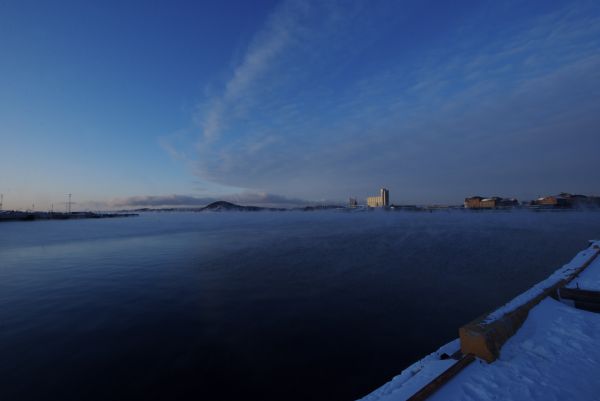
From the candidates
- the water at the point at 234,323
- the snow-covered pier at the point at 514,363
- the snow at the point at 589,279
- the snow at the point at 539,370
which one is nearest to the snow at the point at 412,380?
the snow-covered pier at the point at 514,363

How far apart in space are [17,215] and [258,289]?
569 ft

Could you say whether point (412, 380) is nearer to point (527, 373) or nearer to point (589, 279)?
point (527, 373)

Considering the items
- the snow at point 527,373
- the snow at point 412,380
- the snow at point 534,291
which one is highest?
the snow at point 534,291

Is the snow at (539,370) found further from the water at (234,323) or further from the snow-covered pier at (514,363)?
the water at (234,323)

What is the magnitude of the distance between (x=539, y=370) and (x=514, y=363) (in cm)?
35

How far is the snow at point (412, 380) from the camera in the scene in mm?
4512

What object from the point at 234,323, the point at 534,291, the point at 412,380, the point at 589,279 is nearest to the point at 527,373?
the point at 412,380

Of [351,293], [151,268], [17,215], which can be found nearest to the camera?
[351,293]

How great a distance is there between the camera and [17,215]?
124375 millimetres

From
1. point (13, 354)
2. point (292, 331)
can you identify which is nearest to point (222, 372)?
point (292, 331)

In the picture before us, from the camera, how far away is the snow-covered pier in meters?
4.30

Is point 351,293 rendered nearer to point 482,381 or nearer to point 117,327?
point 482,381

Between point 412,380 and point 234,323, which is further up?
point 412,380

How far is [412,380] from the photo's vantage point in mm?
4875
